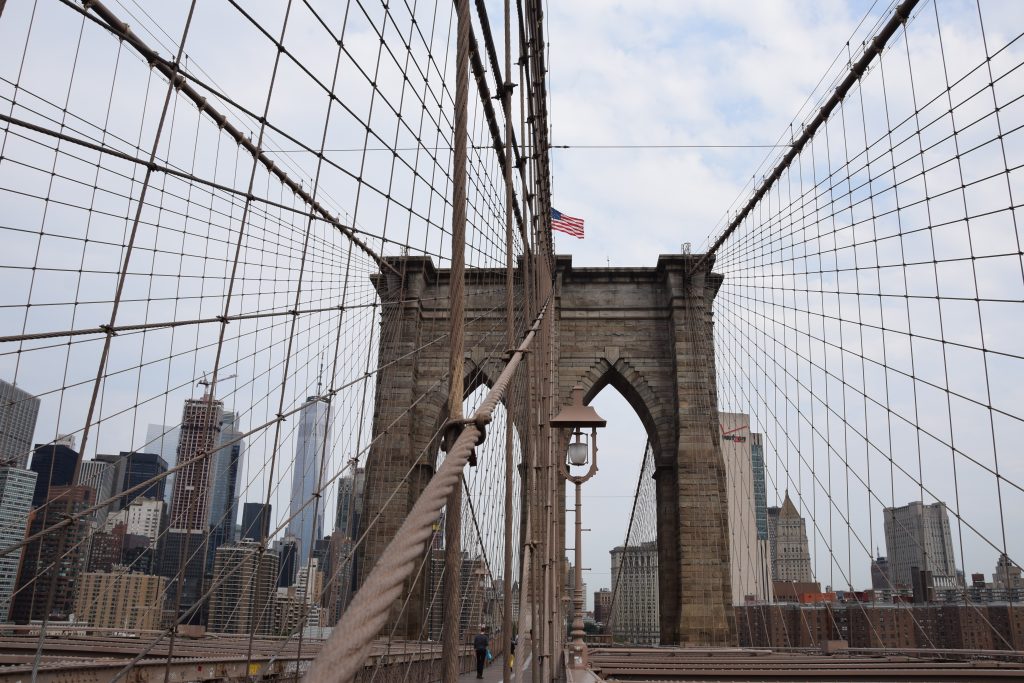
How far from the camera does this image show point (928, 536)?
8.13m

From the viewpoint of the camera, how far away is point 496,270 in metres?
6.80

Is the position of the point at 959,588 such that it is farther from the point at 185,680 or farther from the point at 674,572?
the point at 674,572

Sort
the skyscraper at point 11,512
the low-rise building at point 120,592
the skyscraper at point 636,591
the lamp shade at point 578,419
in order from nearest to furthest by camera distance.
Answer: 1. the skyscraper at point 11,512
2. the lamp shade at point 578,419
3. the low-rise building at point 120,592
4. the skyscraper at point 636,591

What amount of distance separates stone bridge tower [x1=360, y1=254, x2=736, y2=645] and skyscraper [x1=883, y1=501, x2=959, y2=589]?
5578 mm

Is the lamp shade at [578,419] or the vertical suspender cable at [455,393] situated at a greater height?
the lamp shade at [578,419]

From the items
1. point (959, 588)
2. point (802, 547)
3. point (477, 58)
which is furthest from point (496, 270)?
point (802, 547)

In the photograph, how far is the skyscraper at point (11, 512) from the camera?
5176 millimetres

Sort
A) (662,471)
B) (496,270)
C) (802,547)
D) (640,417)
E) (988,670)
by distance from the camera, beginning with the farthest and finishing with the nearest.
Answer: (802,547) < (640,417) < (662,471) < (496,270) < (988,670)

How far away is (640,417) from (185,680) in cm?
1333

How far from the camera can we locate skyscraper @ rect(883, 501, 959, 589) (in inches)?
309

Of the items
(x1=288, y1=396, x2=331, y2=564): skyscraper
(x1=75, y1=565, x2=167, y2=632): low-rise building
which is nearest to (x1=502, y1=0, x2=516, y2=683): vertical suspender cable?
(x1=288, y1=396, x2=331, y2=564): skyscraper

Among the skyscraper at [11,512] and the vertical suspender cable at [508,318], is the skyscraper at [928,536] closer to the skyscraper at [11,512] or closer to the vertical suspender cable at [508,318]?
the vertical suspender cable at [508,318]

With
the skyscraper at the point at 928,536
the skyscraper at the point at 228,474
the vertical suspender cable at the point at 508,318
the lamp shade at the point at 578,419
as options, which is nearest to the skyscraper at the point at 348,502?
the skyscraper at the point at 228,474

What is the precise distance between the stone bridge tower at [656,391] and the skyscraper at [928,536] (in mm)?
5578
